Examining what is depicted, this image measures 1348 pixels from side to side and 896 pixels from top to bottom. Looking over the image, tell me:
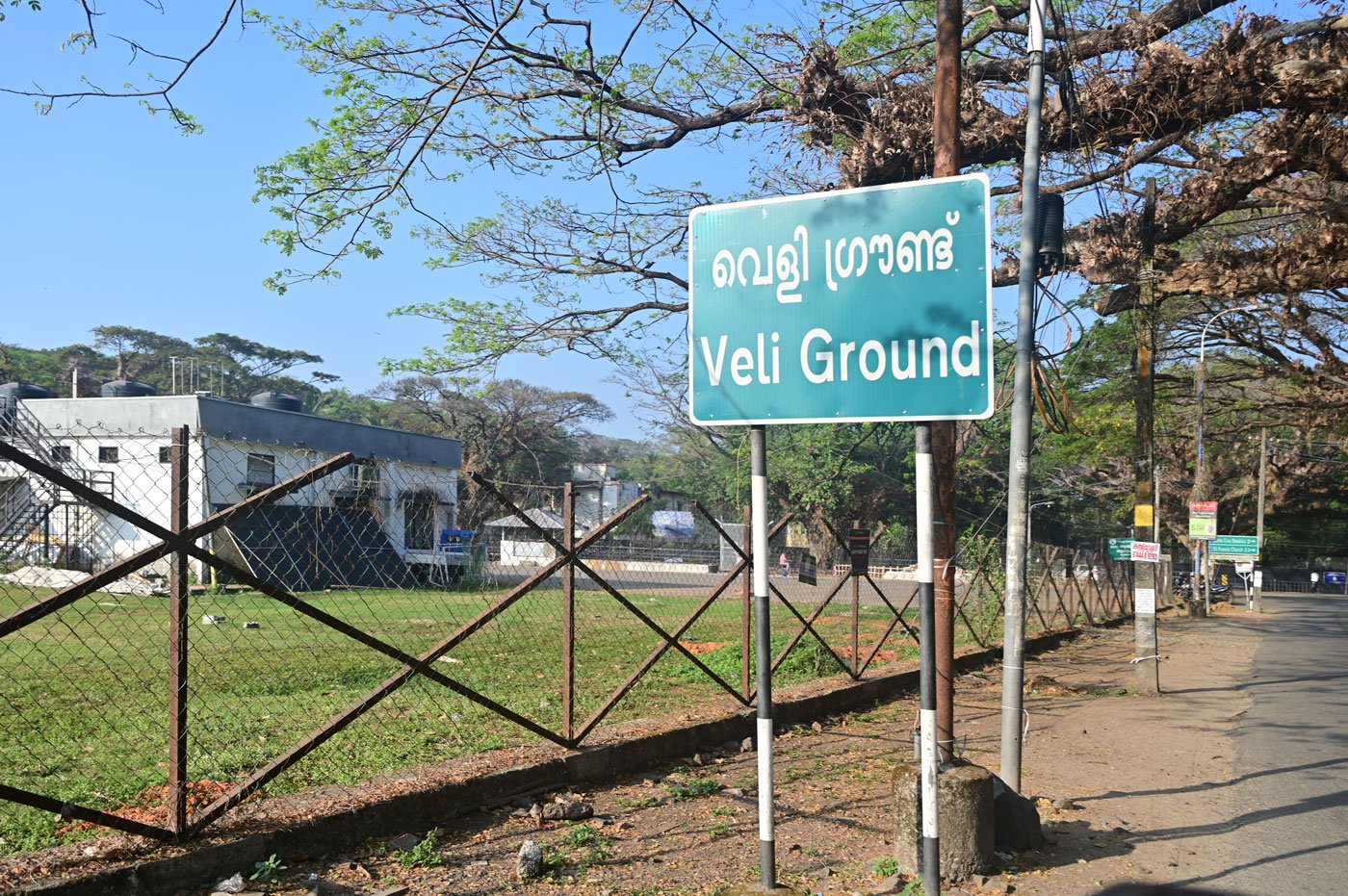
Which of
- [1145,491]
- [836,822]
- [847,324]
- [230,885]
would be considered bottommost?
[836,822]

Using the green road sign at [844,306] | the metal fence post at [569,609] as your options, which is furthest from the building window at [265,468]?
the green road sign at [844,306]

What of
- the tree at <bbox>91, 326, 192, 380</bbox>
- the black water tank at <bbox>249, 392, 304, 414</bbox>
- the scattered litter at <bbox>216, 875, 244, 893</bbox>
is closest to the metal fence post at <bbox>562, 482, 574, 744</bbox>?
the scattered litter at <bbox>216, 875, 244, 893</bbox>

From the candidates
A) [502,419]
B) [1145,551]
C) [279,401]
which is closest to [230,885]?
[1145,551]

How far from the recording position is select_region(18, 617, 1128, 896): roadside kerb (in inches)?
175

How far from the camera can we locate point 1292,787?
8.05 metres

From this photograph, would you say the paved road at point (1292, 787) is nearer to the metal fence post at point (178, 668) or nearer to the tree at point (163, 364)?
the metal fence post at point (178, 668)

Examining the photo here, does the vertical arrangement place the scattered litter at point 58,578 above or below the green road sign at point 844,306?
below

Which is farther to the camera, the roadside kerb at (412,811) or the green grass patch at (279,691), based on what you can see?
the green grass patch at (279,691)

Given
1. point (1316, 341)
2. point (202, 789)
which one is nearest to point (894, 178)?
point (202, 789)

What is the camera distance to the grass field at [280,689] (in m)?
6.51

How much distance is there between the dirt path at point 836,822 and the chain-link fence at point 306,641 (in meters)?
0.78

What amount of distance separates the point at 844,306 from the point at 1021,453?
3849 mm

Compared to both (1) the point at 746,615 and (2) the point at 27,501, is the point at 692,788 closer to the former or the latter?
(1) the point at 746,615

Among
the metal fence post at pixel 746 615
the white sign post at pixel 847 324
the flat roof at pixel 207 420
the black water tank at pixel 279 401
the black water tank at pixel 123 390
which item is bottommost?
the metal fence post at pixel 746 615
